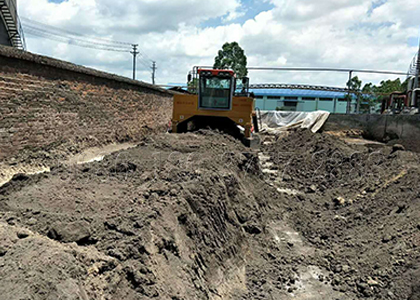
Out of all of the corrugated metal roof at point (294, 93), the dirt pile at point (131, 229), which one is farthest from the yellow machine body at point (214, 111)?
the corrugated metal roof at point (294, 93)

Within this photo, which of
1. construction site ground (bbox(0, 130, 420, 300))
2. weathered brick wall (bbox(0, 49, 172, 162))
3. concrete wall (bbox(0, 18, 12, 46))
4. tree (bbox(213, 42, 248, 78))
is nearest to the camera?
construction site ground (bbox(0, 130, 420, 300))

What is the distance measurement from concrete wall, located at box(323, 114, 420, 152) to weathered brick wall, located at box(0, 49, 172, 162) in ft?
35.2

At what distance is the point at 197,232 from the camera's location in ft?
13.5

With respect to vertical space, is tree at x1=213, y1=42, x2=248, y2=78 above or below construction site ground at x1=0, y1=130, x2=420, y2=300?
above

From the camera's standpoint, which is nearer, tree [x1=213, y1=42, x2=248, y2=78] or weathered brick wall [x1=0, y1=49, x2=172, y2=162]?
weathered brick wall [x1=0, y1=49, x2=172, y2=162]

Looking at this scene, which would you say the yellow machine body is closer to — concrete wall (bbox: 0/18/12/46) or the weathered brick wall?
the weathered brick wall

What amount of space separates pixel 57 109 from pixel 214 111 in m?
5.13

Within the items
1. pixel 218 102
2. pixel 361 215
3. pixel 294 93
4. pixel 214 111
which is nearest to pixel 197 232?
pixel 361 215

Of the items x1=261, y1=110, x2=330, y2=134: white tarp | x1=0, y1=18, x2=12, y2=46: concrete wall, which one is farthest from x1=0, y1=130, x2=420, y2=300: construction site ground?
x1=0, y1=18, x2=12, y2=46: concrete wall

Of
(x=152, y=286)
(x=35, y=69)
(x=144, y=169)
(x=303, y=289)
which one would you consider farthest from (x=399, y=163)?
(x=35, y=69)

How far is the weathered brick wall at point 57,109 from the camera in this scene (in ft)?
22.4

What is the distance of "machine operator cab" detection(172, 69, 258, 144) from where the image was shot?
11609 millimetres

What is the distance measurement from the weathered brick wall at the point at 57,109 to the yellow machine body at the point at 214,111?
6.98 feet

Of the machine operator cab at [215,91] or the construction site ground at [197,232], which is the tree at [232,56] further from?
the construction site ground at [197,232]
